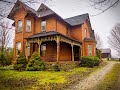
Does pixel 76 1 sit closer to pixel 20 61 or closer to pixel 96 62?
pixel 20 61

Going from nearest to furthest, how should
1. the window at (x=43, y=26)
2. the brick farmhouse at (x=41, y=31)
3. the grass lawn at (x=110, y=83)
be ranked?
the grass lawn at (x=110, y=83) → the brick farmhouse at (x=41, y=31) → the window at (x=43, y=26)

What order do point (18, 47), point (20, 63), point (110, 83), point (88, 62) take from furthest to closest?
1. point (18, 47)
2. point (88, 62)
3. point (20, 63)
4. point (110, 83)

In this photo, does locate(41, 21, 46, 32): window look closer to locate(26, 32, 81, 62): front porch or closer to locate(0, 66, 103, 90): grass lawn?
locate(26, 32, 81, 62): front porch

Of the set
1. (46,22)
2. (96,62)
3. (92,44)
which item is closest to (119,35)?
(92,44)

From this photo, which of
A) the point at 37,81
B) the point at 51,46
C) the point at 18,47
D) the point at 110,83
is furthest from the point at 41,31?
the point at 110,83

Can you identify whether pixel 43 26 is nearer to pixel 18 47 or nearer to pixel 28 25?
pixel 28 25

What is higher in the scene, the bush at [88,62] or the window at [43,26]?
the window at [43,26]

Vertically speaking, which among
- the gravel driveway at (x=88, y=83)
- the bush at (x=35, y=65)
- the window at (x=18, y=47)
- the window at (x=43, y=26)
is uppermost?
the window at (x=43, y=26)

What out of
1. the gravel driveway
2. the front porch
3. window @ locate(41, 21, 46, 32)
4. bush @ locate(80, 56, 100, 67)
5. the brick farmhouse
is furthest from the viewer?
window @ locate(41, 21, 46, 32)

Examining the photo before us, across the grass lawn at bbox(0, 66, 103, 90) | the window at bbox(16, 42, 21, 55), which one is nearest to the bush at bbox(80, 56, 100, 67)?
the grass lawn at bbox(0, 66, 103, 90)

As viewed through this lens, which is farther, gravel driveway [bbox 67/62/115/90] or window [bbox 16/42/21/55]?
window [bbox 16/42/21/55]

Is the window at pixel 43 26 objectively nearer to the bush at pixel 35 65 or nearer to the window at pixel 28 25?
the window at pixel 28 25

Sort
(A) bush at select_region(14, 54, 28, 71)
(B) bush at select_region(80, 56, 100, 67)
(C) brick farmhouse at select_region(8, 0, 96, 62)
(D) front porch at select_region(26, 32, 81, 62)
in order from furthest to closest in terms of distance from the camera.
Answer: (B) bush at select_region(80, 56, 100, 67) → (C) brick farmhouse at select_region(8, 0, 96, 62) → (D) front porch at select_region(26, 32, 81, 62) → (A) bush at select_region(14, 54, 28, 71)

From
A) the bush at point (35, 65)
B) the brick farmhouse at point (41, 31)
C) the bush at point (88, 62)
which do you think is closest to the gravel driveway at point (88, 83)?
the bush at point (35, 65)
